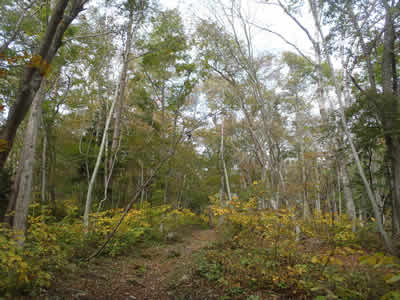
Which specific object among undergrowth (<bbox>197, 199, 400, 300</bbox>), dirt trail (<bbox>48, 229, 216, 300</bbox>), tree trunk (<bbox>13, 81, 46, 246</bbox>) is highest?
tree trunk (<bbox>13, 81, 46, 246</bbox>)

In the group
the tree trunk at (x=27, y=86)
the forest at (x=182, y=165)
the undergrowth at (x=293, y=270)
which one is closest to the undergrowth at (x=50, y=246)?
the forest at (x=182, y=165)

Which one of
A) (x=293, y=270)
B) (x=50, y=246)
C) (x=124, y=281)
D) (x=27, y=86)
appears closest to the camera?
(x=27, y=86)

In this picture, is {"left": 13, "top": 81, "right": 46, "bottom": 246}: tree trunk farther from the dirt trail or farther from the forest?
the dirt trail

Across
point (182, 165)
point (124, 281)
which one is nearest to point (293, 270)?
point (124, 281)

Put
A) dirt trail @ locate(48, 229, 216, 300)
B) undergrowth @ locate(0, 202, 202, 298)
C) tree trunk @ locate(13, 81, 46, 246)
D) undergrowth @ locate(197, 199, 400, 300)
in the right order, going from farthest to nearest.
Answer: tree trunk @ locate(13, 81, 46, 246) → dirt trail @ locate(48, 229, 216, 300) → undergrowth @ locate(0, 202, 202, 298) → undergrowth @ locate(197, 199, 400, 300)

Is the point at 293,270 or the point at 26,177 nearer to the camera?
the point at 293,270

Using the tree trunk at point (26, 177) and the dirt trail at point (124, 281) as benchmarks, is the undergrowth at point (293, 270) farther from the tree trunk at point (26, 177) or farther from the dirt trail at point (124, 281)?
the tree trunk at point (26, 177)

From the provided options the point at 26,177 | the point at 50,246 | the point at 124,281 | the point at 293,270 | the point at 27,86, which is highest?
the point at 27,86

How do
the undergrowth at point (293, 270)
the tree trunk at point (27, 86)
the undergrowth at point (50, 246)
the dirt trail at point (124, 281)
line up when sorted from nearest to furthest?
1. the tree trunk at point (27, 86)
2. the undergrowth at point (293, 270)
3. the undergrowth at point (50, 246)
4. the dirt trail at point (124, 281)

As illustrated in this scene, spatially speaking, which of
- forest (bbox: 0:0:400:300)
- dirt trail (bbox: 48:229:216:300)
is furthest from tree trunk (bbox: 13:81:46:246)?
dirt trail (bbox: 48:229:216:300)

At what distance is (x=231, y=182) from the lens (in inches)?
667

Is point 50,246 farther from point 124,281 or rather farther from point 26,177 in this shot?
point 26,177

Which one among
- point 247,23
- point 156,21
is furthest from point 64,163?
point 247,23

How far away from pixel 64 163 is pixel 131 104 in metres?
5.20
